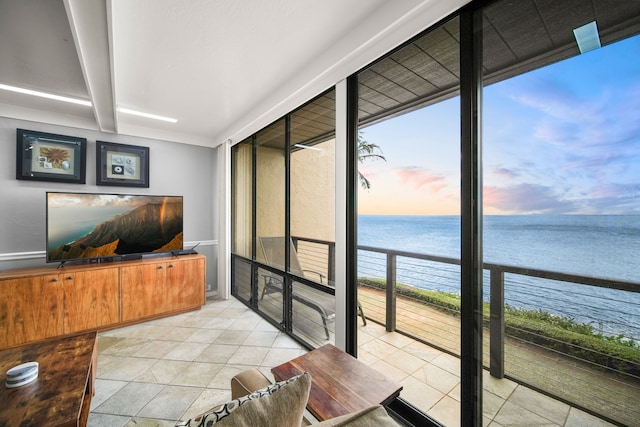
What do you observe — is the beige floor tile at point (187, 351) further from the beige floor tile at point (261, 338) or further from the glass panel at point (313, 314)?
the glass panel at point (313, 314)

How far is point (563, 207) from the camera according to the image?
1.09m

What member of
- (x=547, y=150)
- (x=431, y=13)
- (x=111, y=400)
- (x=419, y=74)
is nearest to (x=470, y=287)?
(x=547, y=150)

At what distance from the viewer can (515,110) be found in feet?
3.97

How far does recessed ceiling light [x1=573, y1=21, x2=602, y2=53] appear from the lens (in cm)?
102

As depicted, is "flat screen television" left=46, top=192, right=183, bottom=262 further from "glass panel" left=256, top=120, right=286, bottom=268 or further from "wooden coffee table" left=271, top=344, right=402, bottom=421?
"wooden coffee table" left=271, top=344, right=402, bottom=421

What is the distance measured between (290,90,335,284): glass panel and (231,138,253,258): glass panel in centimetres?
117

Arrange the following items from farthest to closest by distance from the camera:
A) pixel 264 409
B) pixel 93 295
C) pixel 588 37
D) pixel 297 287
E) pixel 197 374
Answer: pixel 93 295 < pixel 297 287 < pixel 197 374 < pixel 588 37 < pixel 264 409

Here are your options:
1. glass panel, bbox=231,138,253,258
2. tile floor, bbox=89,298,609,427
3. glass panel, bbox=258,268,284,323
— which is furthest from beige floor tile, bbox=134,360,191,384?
glass panel, bbox=231,138,253,258

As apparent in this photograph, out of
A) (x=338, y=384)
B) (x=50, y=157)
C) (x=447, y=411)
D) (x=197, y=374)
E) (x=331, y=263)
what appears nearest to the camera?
(x=338, y=384)

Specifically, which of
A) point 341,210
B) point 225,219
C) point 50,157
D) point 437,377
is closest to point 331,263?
point 341,210

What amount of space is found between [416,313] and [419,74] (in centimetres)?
159

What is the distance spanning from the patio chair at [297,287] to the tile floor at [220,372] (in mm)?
402

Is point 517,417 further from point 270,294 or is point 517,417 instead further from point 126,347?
point 126,347

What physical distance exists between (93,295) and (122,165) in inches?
68.9
